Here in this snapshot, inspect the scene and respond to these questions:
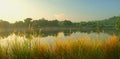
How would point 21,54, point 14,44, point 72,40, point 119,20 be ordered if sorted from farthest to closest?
point 119,20 < point 72,40 < point 14,44 < point 21,54

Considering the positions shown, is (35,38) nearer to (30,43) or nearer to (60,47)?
(30,43)

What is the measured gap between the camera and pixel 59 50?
5.74 m

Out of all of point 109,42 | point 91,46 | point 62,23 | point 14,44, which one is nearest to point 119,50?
point 109,42

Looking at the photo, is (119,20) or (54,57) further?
(119,20)

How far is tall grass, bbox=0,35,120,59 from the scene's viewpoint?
18.1ft

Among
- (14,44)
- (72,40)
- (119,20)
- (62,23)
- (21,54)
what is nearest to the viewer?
(21,54)

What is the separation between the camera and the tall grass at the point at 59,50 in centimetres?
552

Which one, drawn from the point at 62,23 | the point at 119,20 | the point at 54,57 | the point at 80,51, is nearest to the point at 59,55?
the point at 54,57

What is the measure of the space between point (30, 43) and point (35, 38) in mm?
488

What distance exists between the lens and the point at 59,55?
222 inches

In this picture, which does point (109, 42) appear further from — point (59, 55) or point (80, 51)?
point (59, 55)

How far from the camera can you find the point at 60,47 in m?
5.76

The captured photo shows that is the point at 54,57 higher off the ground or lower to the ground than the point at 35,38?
lower

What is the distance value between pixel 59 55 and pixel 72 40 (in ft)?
2.49
